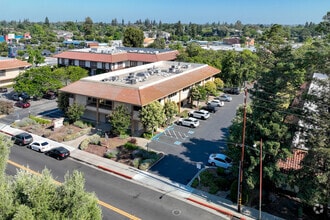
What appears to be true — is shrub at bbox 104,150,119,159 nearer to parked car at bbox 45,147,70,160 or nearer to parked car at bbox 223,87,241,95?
parked car at bbox 45,147,70,160

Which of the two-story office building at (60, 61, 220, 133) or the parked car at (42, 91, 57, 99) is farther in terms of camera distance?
the parked car at (42, 91, 57, 99)

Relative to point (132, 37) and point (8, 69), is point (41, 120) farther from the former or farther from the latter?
point (132, 37)

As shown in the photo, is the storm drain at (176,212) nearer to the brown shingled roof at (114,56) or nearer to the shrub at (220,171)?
the shrub at (220,171)

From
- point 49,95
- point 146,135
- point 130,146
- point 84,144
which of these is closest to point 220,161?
point 130,146

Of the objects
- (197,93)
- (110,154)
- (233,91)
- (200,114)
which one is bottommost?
(110,154)

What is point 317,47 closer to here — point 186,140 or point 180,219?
point 180,219

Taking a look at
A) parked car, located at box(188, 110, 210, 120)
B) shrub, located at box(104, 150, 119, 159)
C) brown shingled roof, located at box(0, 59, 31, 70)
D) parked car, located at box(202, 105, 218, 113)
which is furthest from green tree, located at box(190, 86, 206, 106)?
brown shingled roof, located at box(0, 59, 31, 70)
